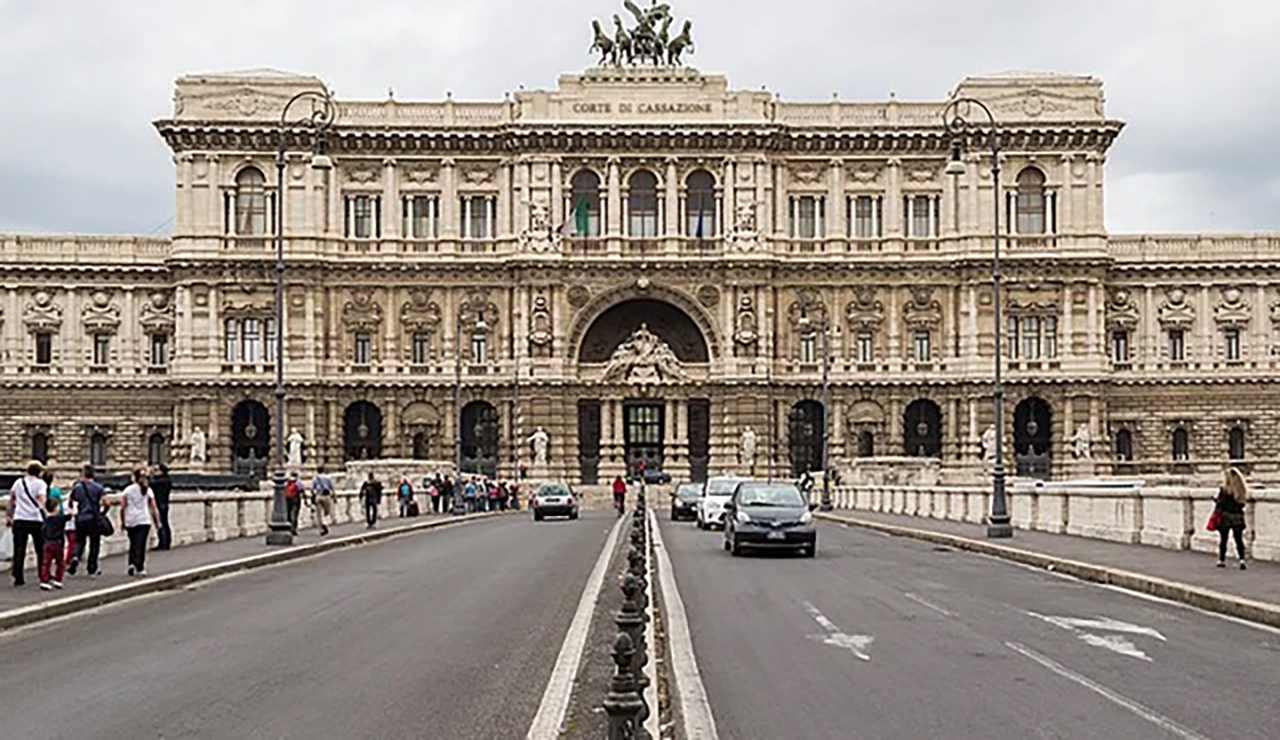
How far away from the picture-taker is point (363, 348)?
3730 inches

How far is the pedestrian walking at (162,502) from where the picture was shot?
35.6 m

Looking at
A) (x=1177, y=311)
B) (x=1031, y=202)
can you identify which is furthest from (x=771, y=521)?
(x=1177, y=311)

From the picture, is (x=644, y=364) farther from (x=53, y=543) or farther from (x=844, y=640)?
(x=844, y=640)

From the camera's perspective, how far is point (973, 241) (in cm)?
9431

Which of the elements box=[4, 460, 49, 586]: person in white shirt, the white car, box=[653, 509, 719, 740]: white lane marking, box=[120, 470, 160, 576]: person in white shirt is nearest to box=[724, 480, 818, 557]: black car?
box=[653, 509, 719, 740]: white lane marking

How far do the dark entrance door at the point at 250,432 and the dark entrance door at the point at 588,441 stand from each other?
16.2 m

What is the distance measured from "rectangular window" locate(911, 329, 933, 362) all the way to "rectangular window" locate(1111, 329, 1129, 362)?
10.6 m

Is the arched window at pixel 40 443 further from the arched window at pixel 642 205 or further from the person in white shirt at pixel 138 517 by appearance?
the person in white shirt at pixel 138 517

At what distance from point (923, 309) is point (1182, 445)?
16.2 m

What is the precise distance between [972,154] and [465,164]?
89.0 ft

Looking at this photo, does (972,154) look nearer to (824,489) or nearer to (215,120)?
(824,489)

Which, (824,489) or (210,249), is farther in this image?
(210,249)

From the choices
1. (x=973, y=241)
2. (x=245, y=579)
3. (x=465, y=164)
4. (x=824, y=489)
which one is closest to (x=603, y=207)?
(x=465, y=164)

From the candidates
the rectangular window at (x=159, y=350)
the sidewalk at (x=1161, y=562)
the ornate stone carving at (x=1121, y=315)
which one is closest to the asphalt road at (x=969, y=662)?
the sidewalk at (x=1161, y=562)
